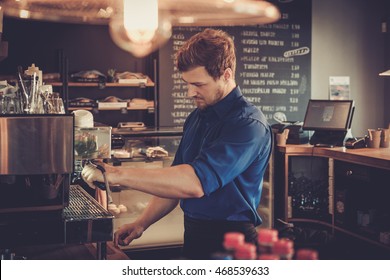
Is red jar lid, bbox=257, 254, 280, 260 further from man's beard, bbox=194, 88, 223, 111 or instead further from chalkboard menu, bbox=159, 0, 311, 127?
chalkboard menu, bbox=159, 0, 311, 127

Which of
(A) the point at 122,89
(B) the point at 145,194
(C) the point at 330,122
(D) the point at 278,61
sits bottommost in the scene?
(B) the point at 145,194

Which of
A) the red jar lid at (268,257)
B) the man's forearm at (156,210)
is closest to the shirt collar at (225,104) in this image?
the man's forearm at (156,210)

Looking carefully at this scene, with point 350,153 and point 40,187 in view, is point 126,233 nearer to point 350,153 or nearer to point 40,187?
point 40,187

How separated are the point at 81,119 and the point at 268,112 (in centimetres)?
419

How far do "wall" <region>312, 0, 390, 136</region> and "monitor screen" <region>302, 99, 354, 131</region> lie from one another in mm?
1566

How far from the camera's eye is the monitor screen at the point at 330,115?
4500 millimetres

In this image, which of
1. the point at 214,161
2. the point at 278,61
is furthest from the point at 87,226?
the point at 278,61

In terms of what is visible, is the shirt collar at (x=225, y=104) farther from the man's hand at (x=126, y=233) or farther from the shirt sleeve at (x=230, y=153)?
the man's hand at (x=126, y=233)

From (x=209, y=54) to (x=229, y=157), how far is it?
329 millimetres

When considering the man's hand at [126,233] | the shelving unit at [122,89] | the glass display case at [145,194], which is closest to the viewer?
the man's hand at [126,233]

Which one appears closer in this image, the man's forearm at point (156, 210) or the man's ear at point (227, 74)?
the man's ear at point (227, 74)

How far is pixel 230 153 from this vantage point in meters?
1.71
